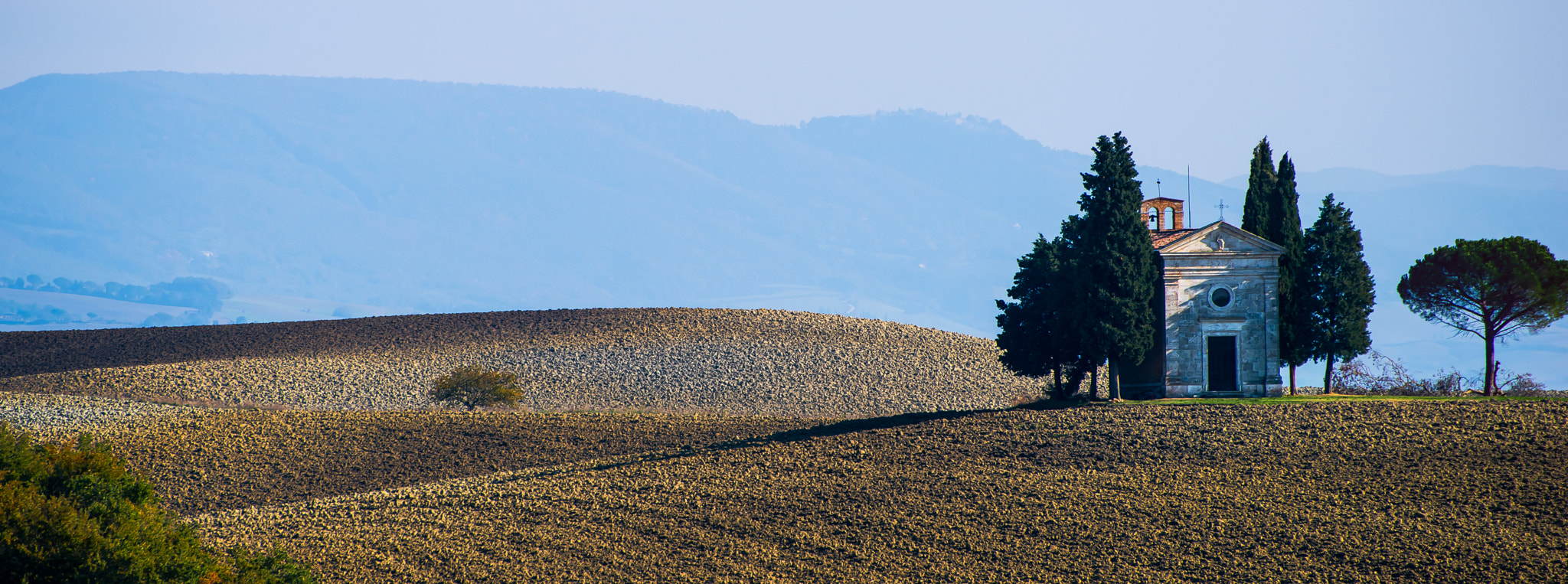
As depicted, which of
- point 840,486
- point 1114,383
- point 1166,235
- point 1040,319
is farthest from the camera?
point 1166,235

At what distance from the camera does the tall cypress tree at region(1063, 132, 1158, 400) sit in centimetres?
3525

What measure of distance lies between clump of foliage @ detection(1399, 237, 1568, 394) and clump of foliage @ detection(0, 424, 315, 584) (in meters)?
36.9

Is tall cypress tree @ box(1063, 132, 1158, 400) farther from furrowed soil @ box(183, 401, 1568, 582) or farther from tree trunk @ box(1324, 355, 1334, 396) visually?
tree trunk @ box(1324, 355, 1334, 396)

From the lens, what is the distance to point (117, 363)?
5600 cm

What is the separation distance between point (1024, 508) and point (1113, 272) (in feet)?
40.4

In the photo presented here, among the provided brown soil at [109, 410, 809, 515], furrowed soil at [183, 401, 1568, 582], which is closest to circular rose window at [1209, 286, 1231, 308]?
furrowed soil at [183, 401, 1568, 582]

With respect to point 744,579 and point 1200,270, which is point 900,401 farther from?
point 744,579

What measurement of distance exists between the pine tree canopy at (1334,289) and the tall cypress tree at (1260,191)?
163 centimetres

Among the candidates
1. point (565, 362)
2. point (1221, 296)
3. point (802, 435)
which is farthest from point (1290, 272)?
point (565, 362)

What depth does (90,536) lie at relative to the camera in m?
18.2

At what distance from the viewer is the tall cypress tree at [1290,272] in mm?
38344

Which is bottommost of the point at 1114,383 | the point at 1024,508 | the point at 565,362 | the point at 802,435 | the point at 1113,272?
the point at 1024,508

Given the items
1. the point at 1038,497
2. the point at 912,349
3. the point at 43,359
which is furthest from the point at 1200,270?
the point at 43,359

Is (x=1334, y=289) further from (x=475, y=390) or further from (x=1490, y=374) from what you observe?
(x=475, y=390)
